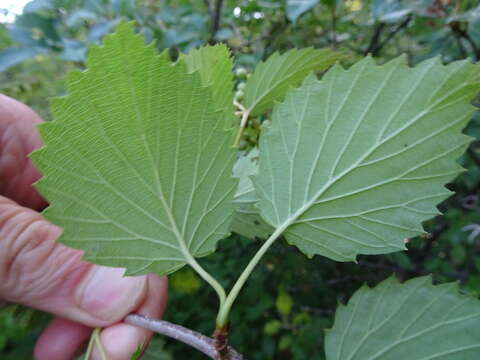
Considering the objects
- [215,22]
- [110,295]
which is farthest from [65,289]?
[215,22]

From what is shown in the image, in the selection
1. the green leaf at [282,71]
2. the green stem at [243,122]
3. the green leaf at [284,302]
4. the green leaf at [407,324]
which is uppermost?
the green leaf at [282,71]

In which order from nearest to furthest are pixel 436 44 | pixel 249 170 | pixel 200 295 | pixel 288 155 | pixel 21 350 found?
Answer: pixel 288 155
pixel 249 170
pixel 436 44
pixel 21 350
pixel 200 295

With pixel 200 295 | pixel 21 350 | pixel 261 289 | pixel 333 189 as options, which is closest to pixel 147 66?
pixel 333 189

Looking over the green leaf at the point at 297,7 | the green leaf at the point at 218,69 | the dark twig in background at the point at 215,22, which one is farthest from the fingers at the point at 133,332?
the dark twig in background at the point at 215,22

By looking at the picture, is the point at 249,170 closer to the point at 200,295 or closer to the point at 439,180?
the point at 439,180

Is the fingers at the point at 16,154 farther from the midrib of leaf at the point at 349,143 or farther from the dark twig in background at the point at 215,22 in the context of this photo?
the midrib of leaf at the point at 349,143

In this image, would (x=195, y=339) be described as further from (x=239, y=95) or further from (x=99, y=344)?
(x=239, y=95)
